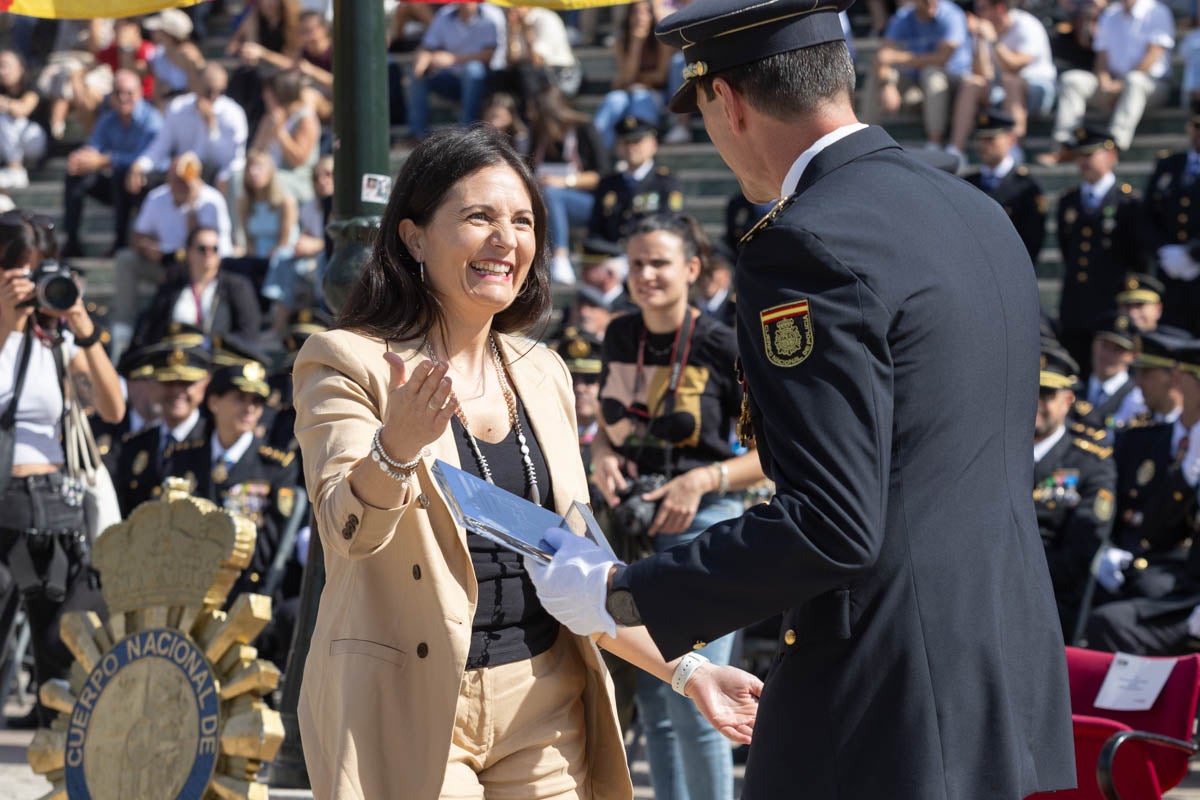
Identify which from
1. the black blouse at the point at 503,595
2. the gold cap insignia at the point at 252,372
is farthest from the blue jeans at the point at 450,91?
the black blouse at the point at 503,595

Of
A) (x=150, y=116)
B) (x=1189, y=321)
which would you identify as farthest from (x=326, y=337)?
(x=150, y=116)

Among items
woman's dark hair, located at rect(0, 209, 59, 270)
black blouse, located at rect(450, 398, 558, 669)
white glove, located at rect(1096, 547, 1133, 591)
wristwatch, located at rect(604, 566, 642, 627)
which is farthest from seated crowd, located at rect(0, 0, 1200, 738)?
wristwatch, located at rect(604, 566, 642, 627)

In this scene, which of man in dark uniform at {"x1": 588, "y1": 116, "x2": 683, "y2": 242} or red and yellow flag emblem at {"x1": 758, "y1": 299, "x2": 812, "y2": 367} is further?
man in dark uniform at {"x1": 588, "y1": 116, "x2": 683, "y2": 242}

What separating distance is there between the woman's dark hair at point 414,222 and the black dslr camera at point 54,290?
3.11m

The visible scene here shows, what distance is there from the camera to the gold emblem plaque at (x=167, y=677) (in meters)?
4.59

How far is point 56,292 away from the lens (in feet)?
19.9

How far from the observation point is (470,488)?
270 centimetres

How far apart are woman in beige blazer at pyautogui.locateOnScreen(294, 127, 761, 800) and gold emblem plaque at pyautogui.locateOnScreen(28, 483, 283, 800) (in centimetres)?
157

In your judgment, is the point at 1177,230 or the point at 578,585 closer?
the point at 578,585

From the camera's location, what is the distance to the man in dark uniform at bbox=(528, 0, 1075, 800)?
7.48 ft

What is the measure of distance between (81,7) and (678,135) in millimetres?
8794

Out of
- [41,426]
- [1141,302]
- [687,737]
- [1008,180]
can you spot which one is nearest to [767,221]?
[687,737]

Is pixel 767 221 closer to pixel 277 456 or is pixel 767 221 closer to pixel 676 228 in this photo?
pixel 676 228

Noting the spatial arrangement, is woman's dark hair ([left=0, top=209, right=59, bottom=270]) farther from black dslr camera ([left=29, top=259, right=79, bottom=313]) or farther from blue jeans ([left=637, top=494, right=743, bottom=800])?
blue jeans ([left=637, top=494, right=743, bottom=800])
